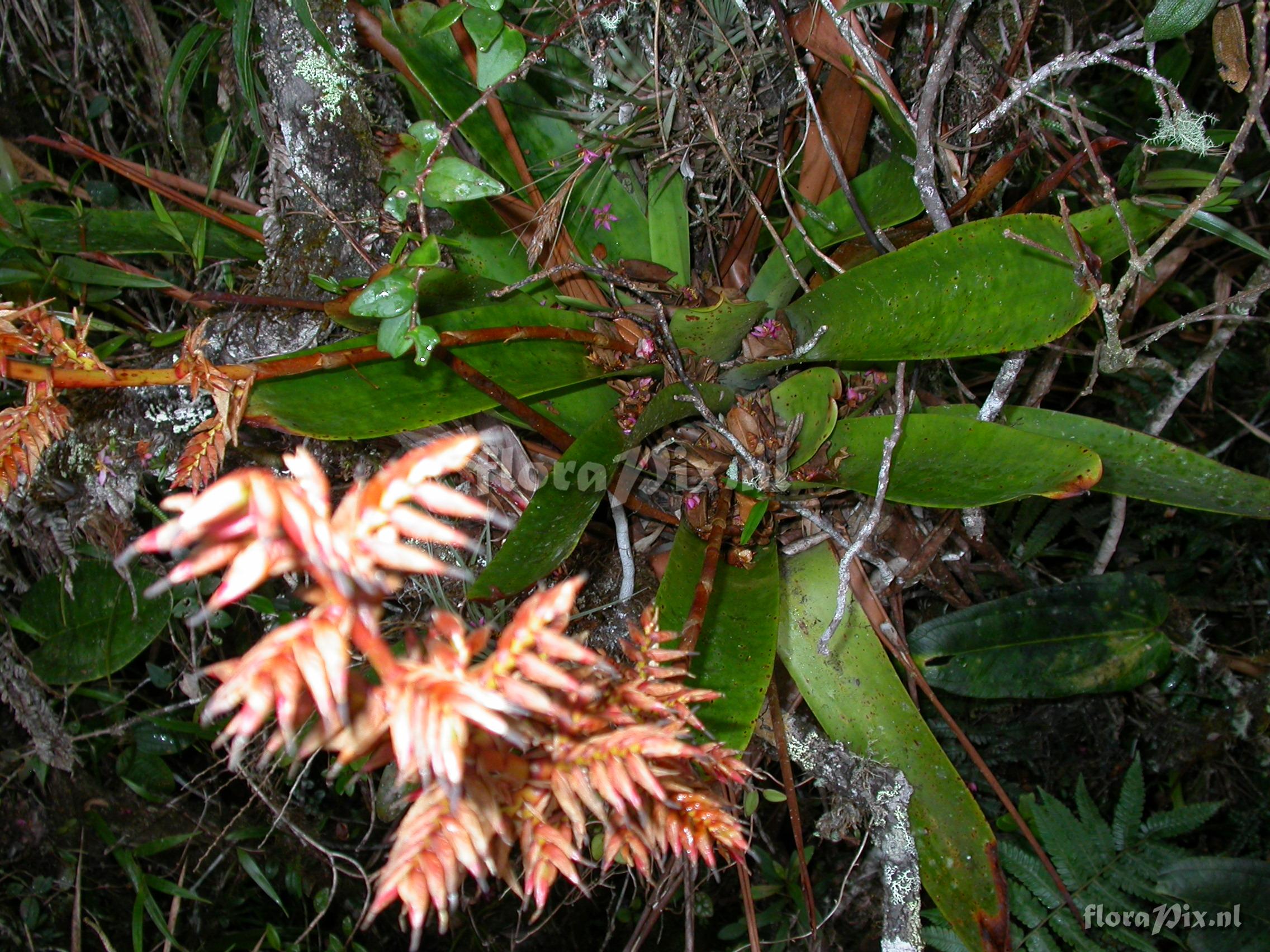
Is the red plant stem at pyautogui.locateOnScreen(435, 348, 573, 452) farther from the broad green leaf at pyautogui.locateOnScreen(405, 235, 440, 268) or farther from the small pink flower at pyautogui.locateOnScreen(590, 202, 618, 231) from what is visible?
the small pink flower at pyautogui.locateOnScreen(590, 202, 618, 231)

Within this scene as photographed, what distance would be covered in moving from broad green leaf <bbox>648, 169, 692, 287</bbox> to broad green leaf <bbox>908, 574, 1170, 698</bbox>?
0.65 metres

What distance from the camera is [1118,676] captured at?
1.21 metres

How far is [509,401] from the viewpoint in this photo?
931 millimetres

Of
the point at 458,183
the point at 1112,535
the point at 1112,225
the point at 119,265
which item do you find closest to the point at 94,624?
the point at 119,265

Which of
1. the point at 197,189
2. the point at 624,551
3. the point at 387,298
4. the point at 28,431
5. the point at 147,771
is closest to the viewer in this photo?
the point at 28,431

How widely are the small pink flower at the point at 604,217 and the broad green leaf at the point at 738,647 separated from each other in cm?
50

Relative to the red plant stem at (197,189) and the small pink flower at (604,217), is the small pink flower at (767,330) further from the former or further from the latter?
the red plant stem at (197,189)

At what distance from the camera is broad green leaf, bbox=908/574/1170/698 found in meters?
1.18

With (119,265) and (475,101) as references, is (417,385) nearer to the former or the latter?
(475,101)

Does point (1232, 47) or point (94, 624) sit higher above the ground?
point (1232, 47)

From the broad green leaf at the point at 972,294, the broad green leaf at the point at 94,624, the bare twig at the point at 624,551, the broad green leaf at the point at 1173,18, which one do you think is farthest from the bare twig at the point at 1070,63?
the broad green leaf at the point at 94,624

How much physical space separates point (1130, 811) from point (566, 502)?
1082mm

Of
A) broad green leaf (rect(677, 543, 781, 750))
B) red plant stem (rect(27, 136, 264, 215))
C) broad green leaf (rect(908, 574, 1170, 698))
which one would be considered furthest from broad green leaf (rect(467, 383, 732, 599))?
red plant stem (rect(27, 136, 264, 215))

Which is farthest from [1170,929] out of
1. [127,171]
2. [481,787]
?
[127,171]
